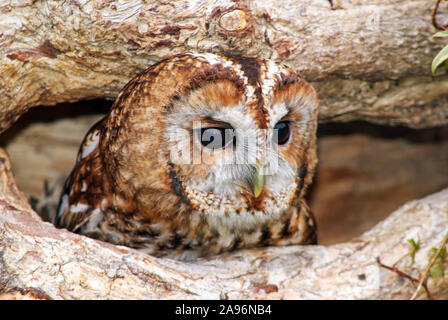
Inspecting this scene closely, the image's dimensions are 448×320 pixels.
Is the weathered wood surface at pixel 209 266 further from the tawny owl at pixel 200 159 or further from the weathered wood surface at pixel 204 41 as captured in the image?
the weathered wood surface at pixel 204 41

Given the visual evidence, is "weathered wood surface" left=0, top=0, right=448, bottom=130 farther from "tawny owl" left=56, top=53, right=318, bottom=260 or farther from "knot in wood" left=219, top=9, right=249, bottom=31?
"tawny owl" left=56, top=53, right=318, bottom=260

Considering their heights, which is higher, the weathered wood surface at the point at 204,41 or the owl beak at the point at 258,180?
the weathered wood surface at the point at 204,41

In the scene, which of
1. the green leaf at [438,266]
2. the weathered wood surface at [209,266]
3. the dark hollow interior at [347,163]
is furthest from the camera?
the dark hollow interior at [347,163]

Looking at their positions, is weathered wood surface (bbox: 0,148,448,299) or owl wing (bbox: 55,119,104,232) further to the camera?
owl wing (bbox: 55,119,104,232)

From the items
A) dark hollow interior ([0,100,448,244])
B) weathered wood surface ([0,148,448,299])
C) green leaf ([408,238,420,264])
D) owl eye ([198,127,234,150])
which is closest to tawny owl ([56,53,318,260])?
owl eye ([198,127,234,150])

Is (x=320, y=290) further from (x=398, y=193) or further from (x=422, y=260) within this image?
(x=398, y=193)

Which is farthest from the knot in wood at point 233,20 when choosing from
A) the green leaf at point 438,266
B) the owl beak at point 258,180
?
the green leaf at point 438,266

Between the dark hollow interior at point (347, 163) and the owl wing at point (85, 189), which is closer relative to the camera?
the owl wing at point (85, 189)
